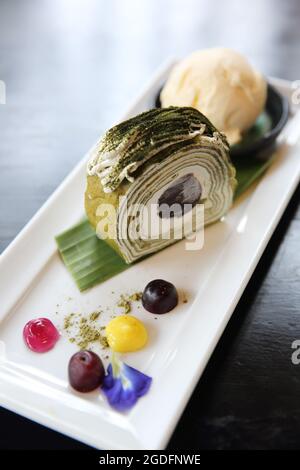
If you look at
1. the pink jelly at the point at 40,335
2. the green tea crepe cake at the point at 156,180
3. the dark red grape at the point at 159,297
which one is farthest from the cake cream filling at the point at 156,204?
the pink jelly at the point at 40,335

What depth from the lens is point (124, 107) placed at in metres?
2.66

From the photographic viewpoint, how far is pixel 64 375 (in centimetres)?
162

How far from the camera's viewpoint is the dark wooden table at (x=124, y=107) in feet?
5.15

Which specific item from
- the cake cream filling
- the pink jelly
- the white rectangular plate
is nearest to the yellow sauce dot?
the white rectangular plate

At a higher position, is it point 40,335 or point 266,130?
point 266,130

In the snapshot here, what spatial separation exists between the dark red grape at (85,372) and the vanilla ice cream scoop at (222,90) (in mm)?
982

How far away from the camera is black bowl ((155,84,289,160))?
220cm

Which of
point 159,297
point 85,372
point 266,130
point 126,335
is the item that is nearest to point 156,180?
point 159,297

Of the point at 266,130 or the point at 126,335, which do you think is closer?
the point at 126,335

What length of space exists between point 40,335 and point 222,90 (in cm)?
105

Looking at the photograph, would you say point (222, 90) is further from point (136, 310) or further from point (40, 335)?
point (40, 335)

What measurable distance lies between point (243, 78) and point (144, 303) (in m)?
0.92

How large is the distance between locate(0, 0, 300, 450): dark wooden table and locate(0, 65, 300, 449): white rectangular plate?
0.08 meters

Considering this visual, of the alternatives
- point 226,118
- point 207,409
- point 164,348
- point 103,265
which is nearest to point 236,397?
point 207,409
